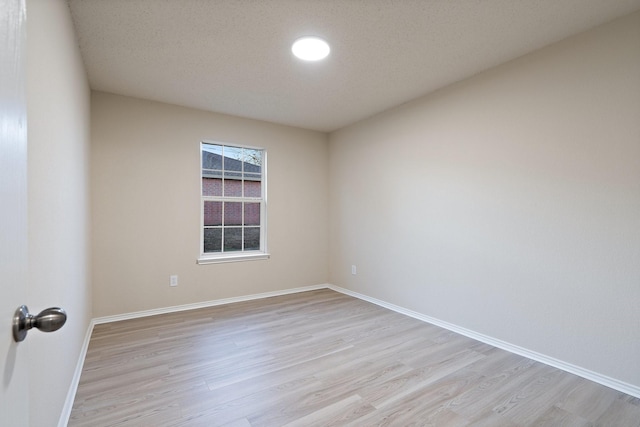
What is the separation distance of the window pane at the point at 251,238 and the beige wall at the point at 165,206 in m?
0.19

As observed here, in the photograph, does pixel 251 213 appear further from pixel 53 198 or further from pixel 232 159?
pixel 53 198

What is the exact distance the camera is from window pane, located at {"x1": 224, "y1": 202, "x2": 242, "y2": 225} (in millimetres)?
4078

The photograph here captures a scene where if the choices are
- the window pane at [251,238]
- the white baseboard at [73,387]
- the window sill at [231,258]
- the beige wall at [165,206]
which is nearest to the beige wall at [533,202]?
the beige wall at [165,206]

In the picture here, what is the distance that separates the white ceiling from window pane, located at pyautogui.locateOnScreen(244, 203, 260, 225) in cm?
148

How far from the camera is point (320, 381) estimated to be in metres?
2.12

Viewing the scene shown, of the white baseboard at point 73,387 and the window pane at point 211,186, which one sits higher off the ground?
the window pane at point 211,186

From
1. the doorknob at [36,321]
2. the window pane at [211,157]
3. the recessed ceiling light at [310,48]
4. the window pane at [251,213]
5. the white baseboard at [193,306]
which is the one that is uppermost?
the recessed ceiling light at [310,48]

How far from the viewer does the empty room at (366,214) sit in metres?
1.68

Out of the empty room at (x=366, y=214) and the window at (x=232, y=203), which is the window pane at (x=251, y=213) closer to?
the window at (x=232, y=203)

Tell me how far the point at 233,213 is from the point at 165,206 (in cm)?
86

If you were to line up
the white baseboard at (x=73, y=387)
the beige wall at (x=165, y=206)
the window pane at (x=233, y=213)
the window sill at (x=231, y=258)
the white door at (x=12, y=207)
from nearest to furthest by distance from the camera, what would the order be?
the white door at (x=12, y=207) < the white baseboard at (x=73, y=387) < the beige wall at (x=165, y=206) < the window sill at (x=231, y=258) < the window pane at (x=233, y=213)

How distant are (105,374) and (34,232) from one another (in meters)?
1.55

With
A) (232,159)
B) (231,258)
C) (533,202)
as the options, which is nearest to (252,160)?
(232,159)

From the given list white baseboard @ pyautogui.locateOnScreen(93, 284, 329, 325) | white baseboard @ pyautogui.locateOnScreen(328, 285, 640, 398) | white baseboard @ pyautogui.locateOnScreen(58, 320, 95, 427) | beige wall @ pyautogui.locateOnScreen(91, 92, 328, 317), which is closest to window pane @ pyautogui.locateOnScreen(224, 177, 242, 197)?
beige wall @ pyautogui.locateOnScreen(91, 92, 328, 317)
